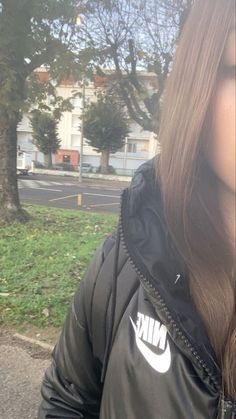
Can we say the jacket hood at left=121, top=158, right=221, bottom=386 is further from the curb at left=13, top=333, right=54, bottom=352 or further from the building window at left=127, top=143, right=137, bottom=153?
the building window at left=127, top=143, right=137, bottom=153

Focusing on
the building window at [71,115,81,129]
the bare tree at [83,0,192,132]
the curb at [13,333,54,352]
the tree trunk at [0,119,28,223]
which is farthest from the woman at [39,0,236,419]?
the building window at [71,115,81,129]

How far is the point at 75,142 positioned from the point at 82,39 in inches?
1625

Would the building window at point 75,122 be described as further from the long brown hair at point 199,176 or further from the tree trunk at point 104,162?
the long brown hair at point 199,176

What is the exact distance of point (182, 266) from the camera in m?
0.97

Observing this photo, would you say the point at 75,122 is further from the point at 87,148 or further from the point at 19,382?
the point at 19,382

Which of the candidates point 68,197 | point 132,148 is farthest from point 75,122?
point 68,197

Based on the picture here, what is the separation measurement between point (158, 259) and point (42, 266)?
4560 millimetres

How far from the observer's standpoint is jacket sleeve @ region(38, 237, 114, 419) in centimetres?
112

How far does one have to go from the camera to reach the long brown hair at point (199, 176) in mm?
898

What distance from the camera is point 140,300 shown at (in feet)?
3.27

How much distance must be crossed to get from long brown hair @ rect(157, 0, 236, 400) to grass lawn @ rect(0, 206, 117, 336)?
3.07 m

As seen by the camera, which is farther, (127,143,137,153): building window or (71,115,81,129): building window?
(127,143,137,153): building window

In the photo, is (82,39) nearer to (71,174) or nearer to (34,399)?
(34,399)

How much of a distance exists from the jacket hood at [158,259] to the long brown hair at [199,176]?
22 millimetres
